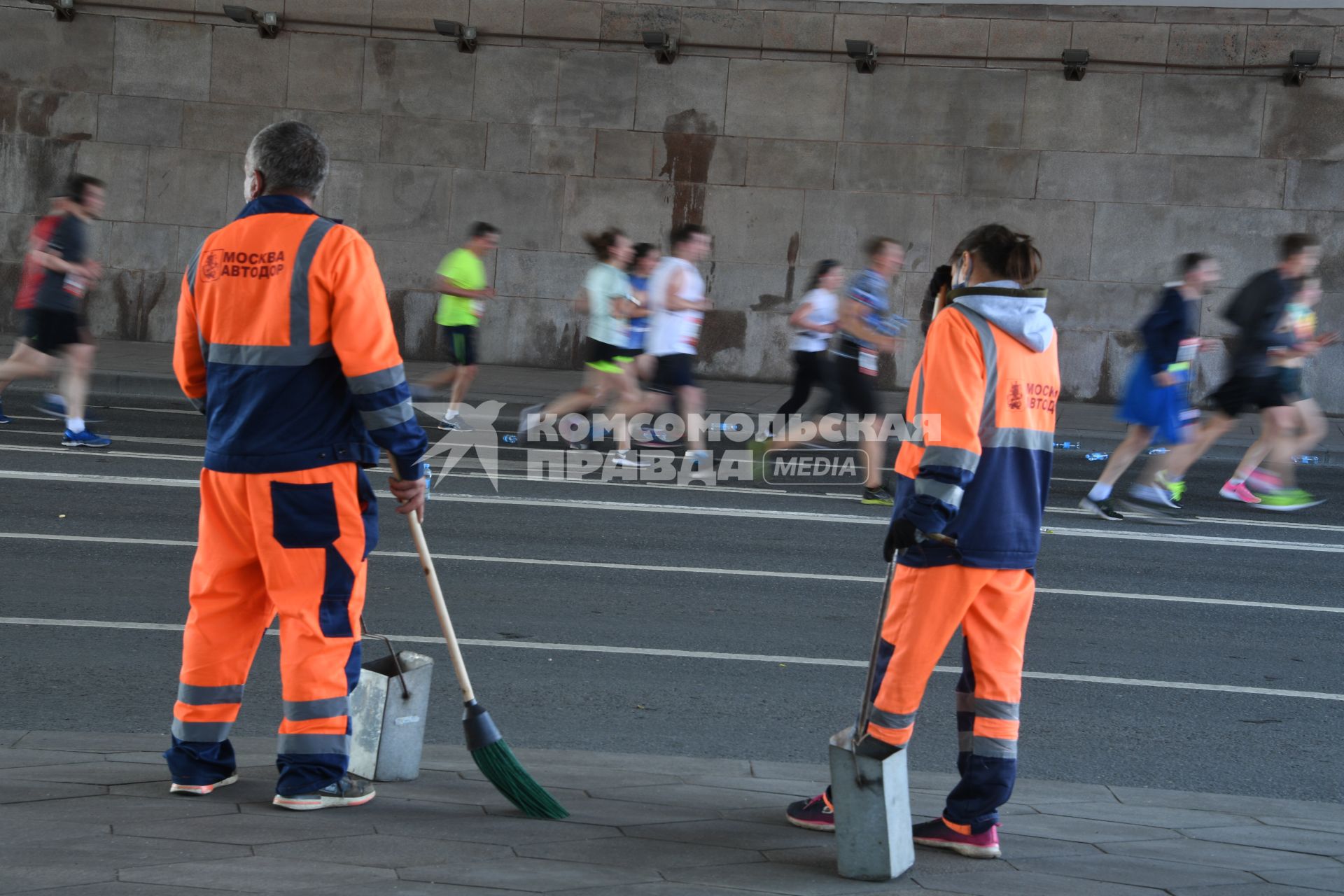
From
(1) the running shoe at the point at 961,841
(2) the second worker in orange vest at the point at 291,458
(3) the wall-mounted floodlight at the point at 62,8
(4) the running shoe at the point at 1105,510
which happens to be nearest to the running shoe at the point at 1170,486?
(4) the running shoe at the point at 1105,510

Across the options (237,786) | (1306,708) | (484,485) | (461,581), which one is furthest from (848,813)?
(484,485)

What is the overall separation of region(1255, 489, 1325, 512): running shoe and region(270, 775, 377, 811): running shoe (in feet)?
29.0

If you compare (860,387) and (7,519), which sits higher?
(860,387)

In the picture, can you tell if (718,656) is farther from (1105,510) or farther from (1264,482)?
(1264,482)

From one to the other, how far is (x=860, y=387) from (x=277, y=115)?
36.2 feet

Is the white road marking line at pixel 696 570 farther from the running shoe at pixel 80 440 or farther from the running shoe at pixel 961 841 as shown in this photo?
the running shoe at pixel 961 841

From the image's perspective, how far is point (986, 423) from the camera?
12.6 feet

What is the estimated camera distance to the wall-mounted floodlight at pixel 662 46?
701 inches

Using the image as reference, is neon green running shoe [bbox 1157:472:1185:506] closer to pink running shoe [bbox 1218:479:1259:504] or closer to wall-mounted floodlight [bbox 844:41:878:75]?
pink running shoe [bbox 1218:479:1259:504]

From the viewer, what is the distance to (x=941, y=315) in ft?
12.8

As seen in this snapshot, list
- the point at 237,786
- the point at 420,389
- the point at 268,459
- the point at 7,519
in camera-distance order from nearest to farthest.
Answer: the point at 268,459 < the point at 237,786 < the point at 7,519 < the point at 420,389

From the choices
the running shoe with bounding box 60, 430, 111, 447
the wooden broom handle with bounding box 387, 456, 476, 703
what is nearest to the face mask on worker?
the wooden broom handle with bounding box 387, 456, 476, 703

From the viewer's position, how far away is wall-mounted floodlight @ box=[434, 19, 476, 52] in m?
18.1

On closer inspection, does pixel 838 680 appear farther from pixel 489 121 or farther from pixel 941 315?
pixel 489 121
